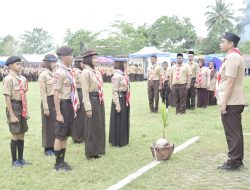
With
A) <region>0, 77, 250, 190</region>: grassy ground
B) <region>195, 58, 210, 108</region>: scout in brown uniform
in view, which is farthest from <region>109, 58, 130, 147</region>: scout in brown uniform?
<region>195, 58, 210, 108</region>: scout in brown uniform

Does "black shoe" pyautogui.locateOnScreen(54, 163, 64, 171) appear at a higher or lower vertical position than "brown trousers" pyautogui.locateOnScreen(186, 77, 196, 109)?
lower

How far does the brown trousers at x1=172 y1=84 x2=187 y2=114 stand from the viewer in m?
12.8

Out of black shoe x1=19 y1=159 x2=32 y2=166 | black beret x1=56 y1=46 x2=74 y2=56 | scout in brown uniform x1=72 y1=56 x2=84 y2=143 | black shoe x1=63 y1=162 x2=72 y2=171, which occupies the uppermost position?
black beret x1=56 y1=46 x2=74 y2=56

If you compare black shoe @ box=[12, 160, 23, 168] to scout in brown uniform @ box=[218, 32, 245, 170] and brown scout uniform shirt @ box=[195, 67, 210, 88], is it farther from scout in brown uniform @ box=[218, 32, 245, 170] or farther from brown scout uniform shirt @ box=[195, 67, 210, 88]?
brown scout uniform shirt @ box=[195, 67, 210, 88]

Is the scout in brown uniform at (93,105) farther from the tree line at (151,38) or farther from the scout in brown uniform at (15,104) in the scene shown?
the tree line at (151,38)

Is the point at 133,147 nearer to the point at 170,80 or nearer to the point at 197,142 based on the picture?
the point at 197,142

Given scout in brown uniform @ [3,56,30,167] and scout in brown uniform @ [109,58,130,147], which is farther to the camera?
scout in brown uniform @ [109,58,130,147]

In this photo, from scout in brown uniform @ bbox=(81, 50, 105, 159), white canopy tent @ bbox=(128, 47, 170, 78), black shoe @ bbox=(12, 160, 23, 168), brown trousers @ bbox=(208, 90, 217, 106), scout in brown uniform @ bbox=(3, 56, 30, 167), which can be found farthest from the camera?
white canopy tent @ bbox=(128, 47, 170, 78)

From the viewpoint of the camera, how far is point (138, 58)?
124ft

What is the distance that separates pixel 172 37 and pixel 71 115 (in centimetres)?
6860

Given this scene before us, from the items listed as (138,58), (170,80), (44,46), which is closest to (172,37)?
(138,58)

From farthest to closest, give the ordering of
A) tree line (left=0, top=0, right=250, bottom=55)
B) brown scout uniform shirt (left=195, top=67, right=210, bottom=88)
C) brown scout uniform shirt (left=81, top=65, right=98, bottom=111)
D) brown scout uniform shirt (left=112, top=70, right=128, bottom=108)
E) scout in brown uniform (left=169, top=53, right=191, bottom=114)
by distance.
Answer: tree line (left=0, top=0, right=250, bottom=55), brown scout uniform shirt (left=195, top=67, right=210, bottom=88), scout in brown uniform (left=169, top=53, right=191, bottom=114), brown scout uniform shirt (left=112, top=70, right=128, bottom=108), brown scout uniform shirt (left=81, top=65, right=98, bottom=111)

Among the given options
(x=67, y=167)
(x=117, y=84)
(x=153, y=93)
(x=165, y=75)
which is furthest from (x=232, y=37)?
(x=165, y=75)

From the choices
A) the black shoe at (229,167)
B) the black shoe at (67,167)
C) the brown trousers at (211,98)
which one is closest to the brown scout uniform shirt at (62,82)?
the black shoe at (67,167)
